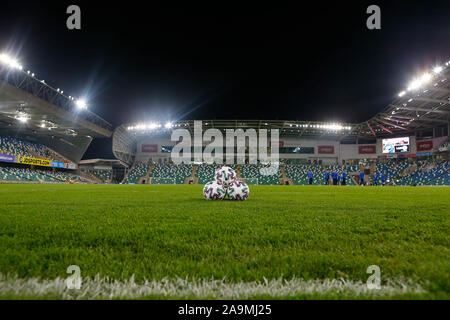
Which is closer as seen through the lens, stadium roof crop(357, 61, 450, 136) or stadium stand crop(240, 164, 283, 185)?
stadium roof crop(357, 61, 450, 136)

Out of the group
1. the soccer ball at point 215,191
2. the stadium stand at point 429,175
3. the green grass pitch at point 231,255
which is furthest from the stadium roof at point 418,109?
the green grass pitch at point 231,255

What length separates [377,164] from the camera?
128 feet

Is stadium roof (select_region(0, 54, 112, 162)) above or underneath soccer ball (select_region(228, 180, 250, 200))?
above

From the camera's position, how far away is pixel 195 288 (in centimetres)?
116

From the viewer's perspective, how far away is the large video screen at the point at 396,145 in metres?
36.7

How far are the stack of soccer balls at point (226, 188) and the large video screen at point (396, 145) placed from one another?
41.6 metres

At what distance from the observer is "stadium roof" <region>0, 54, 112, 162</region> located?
2048cm

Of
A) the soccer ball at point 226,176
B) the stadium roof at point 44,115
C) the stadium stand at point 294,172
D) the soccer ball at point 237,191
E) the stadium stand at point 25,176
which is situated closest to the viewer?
the soccer ball at point 237,191

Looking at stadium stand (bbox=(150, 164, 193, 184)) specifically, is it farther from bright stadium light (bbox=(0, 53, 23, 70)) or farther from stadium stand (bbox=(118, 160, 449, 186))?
bright stadium light (bbox=(0, 53, 23, 70))

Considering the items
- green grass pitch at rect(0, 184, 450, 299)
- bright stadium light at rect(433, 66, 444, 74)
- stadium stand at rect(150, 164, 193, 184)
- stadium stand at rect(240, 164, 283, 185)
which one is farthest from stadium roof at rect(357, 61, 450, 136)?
stadium stand at rect(150, 164, 193, 184)

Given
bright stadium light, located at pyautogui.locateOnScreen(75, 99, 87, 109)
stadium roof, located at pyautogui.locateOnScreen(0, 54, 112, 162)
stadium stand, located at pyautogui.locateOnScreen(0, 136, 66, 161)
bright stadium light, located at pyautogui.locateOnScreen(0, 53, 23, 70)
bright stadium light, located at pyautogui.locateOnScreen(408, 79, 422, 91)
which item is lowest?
stadium stand, located at pyautogui.locateOnScreen(0, 136, 66, 161)

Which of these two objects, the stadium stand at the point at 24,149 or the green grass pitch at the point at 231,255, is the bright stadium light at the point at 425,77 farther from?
the stadium stand at the point at 24,149

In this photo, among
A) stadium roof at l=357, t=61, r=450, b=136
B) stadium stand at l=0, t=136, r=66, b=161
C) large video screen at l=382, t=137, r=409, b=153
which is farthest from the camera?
large video screen at l=382, t=137, r=409, b=153

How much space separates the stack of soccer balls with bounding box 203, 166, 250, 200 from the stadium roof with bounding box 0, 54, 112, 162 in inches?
906
